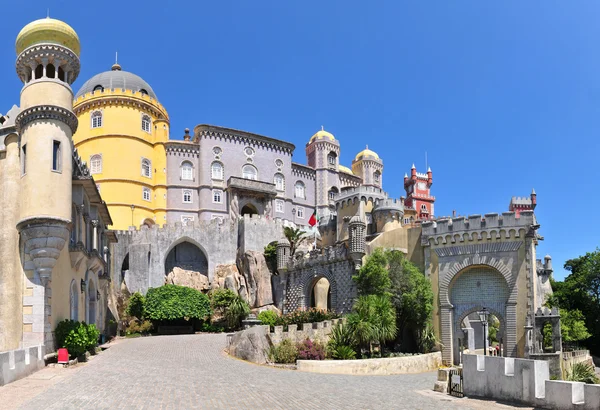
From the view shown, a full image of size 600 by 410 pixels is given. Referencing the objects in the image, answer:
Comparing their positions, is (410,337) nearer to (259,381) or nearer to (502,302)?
(502,302)

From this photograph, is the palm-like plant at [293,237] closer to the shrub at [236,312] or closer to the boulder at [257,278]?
the boulder at [257,278]

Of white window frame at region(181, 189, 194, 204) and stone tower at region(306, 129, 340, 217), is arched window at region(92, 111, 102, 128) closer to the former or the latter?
white window frame at region(181, 189, 194, 204)

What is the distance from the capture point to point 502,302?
3322 centimetres

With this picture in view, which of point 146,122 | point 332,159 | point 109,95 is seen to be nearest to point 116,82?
point 109,95

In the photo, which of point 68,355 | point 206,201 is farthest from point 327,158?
point 68,355

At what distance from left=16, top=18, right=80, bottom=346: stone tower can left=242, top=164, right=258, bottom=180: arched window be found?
123ft

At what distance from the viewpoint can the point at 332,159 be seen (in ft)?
235

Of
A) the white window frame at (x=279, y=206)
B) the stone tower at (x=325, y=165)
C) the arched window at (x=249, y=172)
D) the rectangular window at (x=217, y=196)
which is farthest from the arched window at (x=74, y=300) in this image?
the stone tower at (x=325, y=165)

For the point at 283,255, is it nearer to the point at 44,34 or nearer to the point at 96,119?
the point at 96,119

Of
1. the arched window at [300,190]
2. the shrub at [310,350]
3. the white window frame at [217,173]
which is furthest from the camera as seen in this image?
the arched window at [300,190]

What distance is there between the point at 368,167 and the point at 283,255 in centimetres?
3523

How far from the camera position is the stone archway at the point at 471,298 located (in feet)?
109

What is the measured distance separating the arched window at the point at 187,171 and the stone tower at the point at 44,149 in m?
35.0

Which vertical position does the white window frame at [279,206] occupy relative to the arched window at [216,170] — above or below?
below
